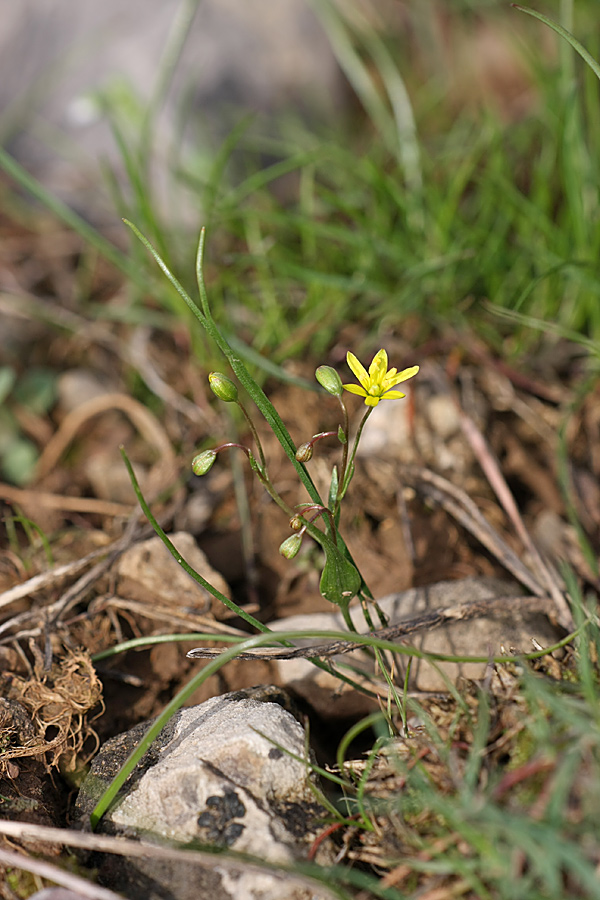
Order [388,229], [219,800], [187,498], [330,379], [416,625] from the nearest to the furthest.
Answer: [219,800] → [330,379] → [416,625] → [187,498] → [388,229]

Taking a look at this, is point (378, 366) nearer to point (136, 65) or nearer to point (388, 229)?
point (388, 229)

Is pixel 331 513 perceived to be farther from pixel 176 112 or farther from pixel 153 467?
pixel 176 112

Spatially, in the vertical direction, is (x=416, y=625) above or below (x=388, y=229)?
below

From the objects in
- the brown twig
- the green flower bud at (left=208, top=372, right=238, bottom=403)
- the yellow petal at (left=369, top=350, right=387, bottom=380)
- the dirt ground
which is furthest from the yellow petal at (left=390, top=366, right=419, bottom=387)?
the dirt ground

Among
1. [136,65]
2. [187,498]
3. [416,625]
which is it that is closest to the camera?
[416,625]

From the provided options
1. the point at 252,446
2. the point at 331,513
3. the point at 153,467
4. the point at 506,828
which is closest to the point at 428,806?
the point at 506,828

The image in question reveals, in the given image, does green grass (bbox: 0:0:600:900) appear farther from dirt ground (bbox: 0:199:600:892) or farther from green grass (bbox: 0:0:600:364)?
dirt ground (bbox: 0:199:600:892)

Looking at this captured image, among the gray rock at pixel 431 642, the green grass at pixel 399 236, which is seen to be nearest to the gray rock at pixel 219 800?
A: the gray rock at pixel 431 642

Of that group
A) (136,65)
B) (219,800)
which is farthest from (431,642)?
(136,65)
